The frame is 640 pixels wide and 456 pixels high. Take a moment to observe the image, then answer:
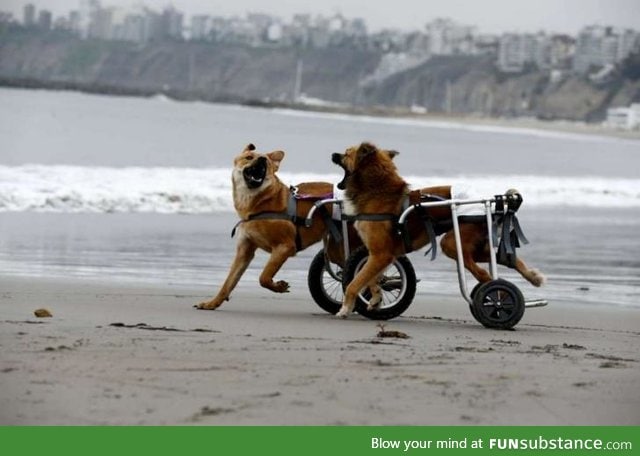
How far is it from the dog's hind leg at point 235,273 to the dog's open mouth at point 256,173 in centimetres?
39

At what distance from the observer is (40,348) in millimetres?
6297

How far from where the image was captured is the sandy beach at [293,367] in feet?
16.5

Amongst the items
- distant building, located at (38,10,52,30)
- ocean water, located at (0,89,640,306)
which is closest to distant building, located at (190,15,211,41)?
distant building, located at (38,10,52,30)

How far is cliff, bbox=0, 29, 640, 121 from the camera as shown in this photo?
503ft

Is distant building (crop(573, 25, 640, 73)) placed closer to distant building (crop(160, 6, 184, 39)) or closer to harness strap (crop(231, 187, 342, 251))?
distant building (crop(160, 6, 184, 39))

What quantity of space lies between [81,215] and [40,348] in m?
A: 11.3

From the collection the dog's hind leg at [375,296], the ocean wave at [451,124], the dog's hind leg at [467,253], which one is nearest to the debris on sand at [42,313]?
the dog's hind leg at [375,296]

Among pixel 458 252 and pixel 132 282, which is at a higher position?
pixel 458 252

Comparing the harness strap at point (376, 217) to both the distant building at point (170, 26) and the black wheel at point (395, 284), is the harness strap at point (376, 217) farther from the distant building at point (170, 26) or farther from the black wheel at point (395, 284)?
the distant building at point (170, 26)

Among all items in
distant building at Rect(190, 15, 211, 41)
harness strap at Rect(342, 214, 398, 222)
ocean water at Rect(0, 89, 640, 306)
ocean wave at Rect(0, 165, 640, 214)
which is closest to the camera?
harness strap at Rect(342, 214, 398, 222)

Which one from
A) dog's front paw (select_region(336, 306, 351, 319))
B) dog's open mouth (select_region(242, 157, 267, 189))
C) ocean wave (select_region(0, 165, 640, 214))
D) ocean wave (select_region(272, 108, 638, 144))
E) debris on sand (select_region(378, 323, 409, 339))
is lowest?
ocean wave (select_region(272, 108, 638, 144))

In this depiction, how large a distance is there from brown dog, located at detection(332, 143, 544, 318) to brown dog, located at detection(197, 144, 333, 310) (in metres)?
0.52

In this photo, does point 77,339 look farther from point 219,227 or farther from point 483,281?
point 219,227
